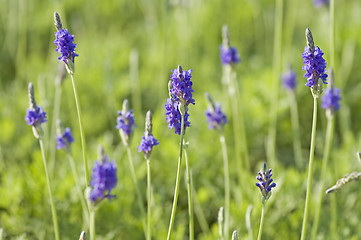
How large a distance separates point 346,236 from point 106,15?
9.63ft

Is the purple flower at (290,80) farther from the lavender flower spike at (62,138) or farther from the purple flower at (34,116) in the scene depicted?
the purple flower at (34,116)

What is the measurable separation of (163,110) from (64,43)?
1485 millimetres

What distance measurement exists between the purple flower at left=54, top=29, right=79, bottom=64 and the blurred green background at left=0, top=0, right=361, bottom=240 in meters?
0.85

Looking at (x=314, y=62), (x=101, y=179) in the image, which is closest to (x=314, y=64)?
(x=314, y=62)

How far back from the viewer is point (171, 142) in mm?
2348

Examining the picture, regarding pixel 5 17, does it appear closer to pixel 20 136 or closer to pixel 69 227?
pixel 20 136

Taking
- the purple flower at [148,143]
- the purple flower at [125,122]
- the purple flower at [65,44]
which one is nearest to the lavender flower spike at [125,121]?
the purple flower at [125,122]

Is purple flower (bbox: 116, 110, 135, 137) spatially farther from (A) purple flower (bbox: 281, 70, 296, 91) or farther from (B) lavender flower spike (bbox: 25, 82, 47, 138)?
(A) purple flower (bbox: 281, 70, 296, 91)

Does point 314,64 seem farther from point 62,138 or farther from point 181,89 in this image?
point 62,138

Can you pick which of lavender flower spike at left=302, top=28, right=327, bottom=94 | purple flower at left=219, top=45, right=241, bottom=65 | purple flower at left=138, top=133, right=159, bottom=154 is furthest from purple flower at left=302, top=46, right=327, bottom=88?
purple flower at left=219, top=45, right=241, bottom=65

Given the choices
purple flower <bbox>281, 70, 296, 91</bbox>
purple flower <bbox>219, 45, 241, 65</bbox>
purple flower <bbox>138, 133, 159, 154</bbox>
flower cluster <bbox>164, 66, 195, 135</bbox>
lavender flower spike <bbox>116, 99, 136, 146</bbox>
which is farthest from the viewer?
purple flower <bbox>281, 70, 296, 91</bbox>

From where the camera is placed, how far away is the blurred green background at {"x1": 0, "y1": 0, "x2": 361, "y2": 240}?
2045 mm

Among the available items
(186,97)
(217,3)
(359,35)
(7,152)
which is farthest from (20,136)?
(359,35)

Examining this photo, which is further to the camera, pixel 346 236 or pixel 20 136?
pixel 20 136
